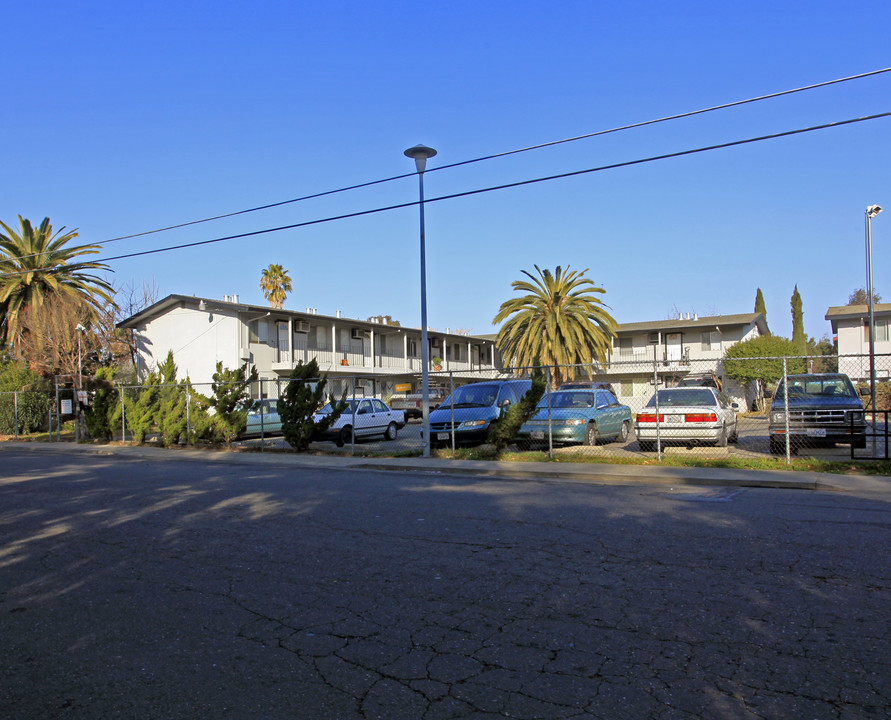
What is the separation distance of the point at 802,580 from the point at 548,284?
3599cm

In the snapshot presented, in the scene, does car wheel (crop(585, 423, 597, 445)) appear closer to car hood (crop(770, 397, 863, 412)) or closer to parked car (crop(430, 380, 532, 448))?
Answer: parked car (crop(430, 380, 532, 448))

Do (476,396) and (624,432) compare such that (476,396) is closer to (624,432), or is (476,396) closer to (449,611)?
(624,432)

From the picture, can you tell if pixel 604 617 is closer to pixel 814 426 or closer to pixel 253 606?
pixel 253 606

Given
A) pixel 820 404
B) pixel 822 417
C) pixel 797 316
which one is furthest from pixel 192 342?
pixel 797 316

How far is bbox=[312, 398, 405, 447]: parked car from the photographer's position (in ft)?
68.3

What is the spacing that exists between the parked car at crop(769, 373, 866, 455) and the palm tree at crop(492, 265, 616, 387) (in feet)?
78.8

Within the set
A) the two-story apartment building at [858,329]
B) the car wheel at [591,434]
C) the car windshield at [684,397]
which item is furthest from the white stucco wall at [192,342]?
the two-story apartment building at [858,329]

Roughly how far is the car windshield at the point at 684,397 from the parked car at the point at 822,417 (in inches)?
54.4

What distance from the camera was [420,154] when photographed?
637 inches

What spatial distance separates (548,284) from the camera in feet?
134

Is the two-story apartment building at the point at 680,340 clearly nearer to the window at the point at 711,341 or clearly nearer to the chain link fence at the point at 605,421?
the window at the point at 711,341

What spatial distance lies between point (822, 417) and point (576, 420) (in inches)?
209

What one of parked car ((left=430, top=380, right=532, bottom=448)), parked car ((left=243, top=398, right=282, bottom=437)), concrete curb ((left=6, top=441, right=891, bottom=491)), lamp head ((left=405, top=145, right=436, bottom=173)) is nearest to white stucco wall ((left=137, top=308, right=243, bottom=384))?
parked car ((left=243, top=398, right=282, bottom=437))

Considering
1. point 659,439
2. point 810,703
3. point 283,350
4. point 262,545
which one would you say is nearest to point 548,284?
point 283,350
